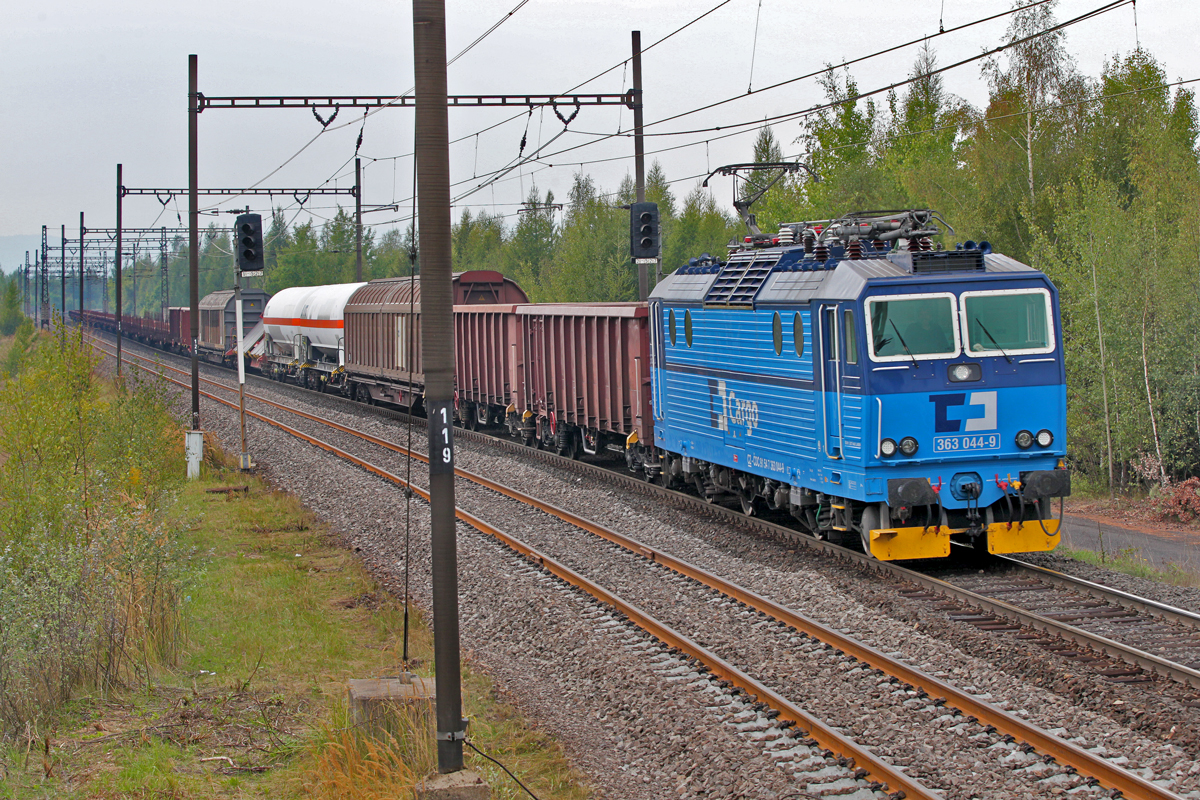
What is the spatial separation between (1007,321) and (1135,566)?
333 centimetres

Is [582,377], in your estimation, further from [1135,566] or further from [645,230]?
[1135,566]

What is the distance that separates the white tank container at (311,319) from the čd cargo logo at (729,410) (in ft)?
78.8

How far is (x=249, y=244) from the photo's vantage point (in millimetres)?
21688

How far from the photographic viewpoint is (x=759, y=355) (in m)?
13.3

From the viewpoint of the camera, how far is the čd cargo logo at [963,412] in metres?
11.4

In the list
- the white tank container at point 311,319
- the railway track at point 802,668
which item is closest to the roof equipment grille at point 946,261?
the railway track at point 802,668

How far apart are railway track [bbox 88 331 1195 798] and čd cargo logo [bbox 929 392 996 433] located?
2269 mm

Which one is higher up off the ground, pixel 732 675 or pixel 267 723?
pixel 732 675

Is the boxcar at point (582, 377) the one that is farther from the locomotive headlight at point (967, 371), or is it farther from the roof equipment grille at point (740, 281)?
the locomotive headlight at point (967, 371)

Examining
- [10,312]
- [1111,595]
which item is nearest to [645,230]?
[1111,595]

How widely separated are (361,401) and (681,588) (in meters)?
26.1

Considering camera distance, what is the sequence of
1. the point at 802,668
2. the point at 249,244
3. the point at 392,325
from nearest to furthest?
the point at 802,668 → the point at 249,244 → the point at 392,325

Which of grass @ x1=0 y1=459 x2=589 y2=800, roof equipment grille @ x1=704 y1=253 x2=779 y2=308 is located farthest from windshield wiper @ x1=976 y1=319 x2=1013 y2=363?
grass @ x1=0 y1=459 x2=589 y2=800

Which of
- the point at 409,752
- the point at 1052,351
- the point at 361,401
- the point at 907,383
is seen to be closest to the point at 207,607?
the point at 409,752
